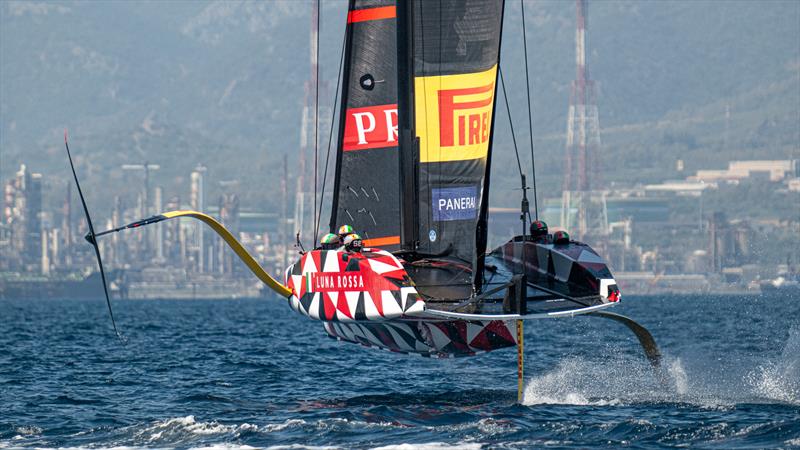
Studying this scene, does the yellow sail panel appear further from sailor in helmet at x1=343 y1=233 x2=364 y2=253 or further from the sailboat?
sailor in helmet at x1=343 y1=233 x2=364 y2=253

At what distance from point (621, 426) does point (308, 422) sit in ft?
13.5

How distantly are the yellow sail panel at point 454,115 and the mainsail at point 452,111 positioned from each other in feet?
0.05

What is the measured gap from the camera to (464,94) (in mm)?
22312

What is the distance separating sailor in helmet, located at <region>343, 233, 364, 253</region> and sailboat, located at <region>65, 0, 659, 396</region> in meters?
0.07

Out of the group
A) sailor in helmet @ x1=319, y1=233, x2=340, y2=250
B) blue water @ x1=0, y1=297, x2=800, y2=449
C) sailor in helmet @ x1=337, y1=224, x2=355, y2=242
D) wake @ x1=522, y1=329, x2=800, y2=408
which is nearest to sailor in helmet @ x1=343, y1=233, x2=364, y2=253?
sailor in helmet @ x1=319, y1=233, x2=340, y2=250

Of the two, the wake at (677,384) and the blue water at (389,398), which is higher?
the wake at (677,384)

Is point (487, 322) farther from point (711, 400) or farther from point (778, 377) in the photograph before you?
point (778, 377)

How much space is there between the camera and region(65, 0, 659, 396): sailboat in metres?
21.6

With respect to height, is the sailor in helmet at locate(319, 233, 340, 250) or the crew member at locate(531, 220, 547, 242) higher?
the crew member at locate(531, 220, 547, 242)

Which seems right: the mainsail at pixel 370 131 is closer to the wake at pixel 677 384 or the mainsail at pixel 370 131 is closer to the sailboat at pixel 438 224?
the sailboat at pixel 438 224

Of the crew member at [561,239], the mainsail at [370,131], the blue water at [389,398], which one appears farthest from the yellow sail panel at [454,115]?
the blue water at [389,398]

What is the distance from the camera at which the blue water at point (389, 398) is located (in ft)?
59.7

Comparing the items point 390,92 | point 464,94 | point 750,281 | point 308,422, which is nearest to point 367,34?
point 390,92

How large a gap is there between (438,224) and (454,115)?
1728 mm
